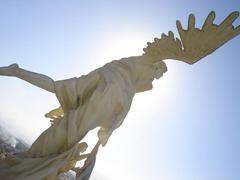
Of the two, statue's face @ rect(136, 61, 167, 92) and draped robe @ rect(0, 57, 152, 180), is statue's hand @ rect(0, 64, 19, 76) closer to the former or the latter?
draped robe @ rect(0, 57, 152, 180)

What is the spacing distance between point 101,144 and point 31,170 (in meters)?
1.00

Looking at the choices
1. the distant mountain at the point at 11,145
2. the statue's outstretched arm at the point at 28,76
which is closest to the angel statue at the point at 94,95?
the statue's outstretched arm at the point at 28,76

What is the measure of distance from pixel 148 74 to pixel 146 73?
0.04m

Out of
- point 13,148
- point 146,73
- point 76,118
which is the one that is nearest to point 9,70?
point 76,118

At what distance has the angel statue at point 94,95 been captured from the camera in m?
5.08

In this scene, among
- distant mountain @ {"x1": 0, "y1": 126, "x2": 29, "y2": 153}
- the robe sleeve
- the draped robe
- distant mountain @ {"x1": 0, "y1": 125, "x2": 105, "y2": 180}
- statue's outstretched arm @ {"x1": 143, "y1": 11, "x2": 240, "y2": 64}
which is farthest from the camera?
distant mountain @ {"x1": 0, "y1": 126, "x2": 29, "y2": 153}

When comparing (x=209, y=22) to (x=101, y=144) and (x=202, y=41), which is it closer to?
(x=202, y=41)

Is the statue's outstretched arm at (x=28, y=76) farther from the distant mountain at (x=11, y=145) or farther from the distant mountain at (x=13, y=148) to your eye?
the distant mountain at (x=11, y=145)

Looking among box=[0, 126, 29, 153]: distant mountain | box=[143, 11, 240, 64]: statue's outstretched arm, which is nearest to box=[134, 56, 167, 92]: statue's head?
box=[143, 11, 240, 64]: statue's outstretched arm

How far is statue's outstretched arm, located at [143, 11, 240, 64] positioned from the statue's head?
0.21 m

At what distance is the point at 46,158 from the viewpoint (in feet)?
16.6

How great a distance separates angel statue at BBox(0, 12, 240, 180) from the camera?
508 cm

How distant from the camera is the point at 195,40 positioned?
568 cm


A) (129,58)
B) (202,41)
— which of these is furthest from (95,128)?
(202,41)
